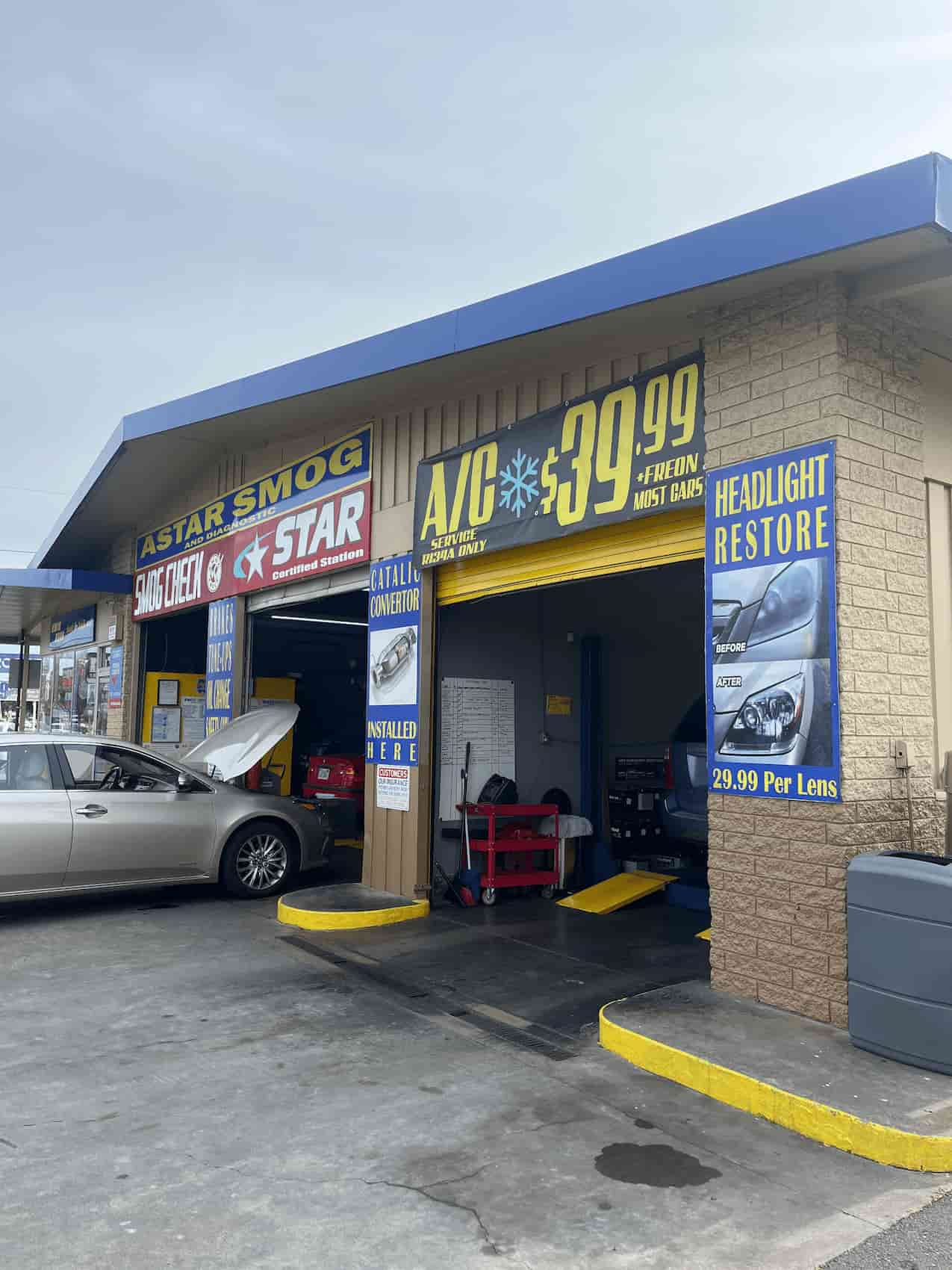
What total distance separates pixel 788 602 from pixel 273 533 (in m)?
7.28

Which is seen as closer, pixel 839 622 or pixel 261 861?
pixel 839 622

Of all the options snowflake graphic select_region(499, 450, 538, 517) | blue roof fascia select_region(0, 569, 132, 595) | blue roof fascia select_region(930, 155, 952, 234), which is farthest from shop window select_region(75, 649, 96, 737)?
blue roof fascia select_region(930, 155, 952, 234)

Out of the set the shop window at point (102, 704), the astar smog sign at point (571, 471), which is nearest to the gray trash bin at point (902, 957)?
the astar smog sign at point (571, 471)

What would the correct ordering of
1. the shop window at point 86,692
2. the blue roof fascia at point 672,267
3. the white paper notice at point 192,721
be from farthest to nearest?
the shop window at point 86,692
the white paper notice at point 192,721
the blue roof fascia at point 672,267

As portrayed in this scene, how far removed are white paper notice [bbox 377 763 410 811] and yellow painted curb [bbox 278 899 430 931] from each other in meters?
0.92

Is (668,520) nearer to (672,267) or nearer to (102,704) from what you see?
(672,267)

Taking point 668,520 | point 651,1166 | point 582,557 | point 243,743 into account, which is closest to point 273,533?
point 243,743

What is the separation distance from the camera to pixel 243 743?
10.9m

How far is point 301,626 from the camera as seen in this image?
53.3 ft

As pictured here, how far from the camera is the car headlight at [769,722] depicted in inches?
217

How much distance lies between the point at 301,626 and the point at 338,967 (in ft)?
32.0

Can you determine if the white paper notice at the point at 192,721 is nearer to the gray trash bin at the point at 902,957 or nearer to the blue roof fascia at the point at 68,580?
the blue roof fascia at the point at 68,580

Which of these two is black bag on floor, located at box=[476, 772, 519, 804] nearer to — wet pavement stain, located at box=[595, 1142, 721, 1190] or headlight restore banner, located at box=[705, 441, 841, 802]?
headlight restore banner, located at box=[705, 441, 841, 802]

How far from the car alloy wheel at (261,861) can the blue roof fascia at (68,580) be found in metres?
7.95
